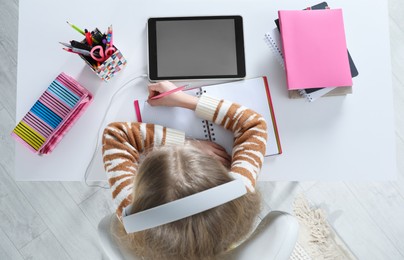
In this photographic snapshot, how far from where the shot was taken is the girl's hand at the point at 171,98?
941mm

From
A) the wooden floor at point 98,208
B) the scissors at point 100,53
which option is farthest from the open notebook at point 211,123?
the wooden floor at point 98,208

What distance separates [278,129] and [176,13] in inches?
15.2

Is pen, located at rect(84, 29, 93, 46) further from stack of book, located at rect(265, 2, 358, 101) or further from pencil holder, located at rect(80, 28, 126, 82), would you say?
stack of book, located at rect(265, 2, 358, 101)

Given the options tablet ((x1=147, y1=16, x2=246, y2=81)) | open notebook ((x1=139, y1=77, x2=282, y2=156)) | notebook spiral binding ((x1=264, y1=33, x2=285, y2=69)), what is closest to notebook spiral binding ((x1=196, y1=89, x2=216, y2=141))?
open notebook ((x1=139, y1=77, x2=282, y2=156))

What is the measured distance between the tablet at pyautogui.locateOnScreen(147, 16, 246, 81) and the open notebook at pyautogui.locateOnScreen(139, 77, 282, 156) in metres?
0.03

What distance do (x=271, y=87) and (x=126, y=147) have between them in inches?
15.0

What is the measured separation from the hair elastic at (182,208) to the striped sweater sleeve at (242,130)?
0.23m

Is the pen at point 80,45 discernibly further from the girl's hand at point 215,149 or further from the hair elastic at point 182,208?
the hair elastic at point 182,208

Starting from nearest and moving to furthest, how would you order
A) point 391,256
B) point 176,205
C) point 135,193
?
point 176,205 → point 135,193 → point 391,256

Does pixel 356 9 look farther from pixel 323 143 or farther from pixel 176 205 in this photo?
pixel 176 205

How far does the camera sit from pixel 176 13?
99cm

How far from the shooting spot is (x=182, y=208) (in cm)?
61

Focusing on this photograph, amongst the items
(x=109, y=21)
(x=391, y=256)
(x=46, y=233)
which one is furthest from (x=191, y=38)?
(x=391, y=256)

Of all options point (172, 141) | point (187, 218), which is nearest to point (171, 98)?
point (172, 141)
